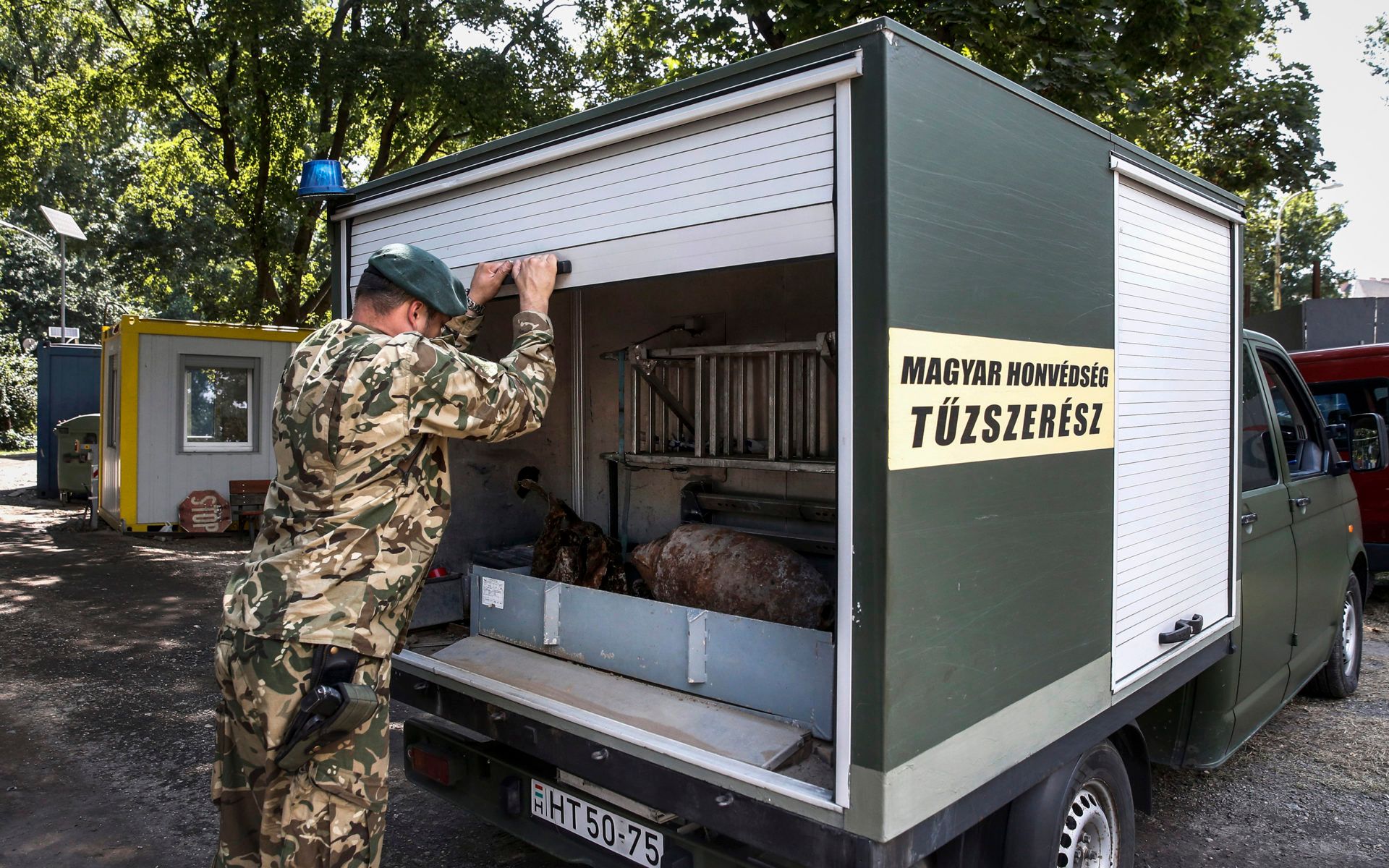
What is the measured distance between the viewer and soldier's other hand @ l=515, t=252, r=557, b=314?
2629 mm

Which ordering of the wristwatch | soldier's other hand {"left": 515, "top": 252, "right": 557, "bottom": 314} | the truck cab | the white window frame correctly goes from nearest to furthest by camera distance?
soldier's other hand {"left": 515, "top": 252, "right": 557, "bottom": 314} < the wristwatch < the truck cab < the white window frame

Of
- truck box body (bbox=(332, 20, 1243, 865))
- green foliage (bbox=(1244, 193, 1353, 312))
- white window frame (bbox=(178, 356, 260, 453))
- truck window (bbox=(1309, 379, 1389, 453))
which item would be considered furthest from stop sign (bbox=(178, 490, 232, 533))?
green foliage (bbox=(1244, 193, 1353, 312))

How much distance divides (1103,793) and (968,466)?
1.33m

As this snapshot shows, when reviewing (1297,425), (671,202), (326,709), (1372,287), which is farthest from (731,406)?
(1372,287)

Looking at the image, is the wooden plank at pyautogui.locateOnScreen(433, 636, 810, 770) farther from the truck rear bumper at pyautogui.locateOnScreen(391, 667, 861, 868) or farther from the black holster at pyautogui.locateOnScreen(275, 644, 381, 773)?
the black holster at pyautogui.locateOnScreen(275, 644, 381, 773)

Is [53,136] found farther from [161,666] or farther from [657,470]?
[657,470]

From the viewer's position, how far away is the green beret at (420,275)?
2506mm

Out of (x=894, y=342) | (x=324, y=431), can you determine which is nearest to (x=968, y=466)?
(x=894, y=342)

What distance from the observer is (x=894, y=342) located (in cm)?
188

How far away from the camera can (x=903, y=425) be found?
6.26 feet

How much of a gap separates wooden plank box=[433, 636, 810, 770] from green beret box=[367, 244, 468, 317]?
1204 millimetres

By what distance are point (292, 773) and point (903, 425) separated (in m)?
1.71

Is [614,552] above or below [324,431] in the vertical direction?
below

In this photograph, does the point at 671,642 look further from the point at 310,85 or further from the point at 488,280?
the point at 310,85
